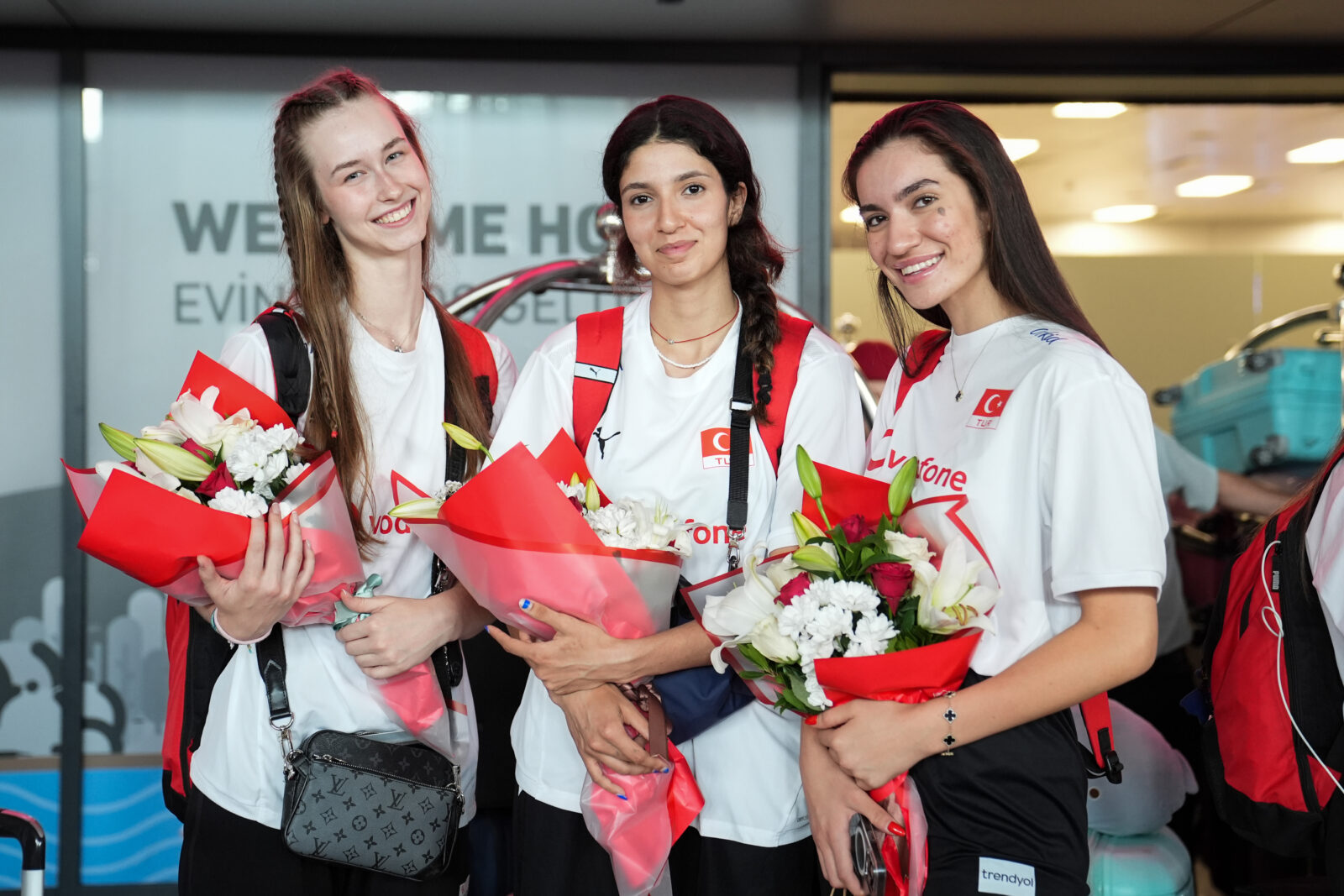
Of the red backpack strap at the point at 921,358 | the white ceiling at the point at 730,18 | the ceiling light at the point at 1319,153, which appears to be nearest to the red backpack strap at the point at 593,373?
the red backpack strap at the point at 921,358

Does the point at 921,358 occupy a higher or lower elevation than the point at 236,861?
higher

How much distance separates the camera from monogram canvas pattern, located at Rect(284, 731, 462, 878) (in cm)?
171

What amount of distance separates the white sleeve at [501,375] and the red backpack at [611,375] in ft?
0.87

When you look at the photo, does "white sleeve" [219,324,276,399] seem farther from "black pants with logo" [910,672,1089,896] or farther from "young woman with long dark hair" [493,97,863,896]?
"black pants with logo" [910,672,1089,896]

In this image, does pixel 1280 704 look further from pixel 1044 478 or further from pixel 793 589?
pixel 793 589

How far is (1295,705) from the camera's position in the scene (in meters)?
1.73

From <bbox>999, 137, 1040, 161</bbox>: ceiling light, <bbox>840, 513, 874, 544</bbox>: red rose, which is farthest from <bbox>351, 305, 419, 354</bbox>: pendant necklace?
<bbox>999, 137, 1040, 161</bbox>: ceiling light

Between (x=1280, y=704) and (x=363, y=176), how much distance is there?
178 centimetres

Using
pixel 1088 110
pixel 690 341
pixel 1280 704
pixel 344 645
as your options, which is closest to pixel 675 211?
pixel 690 341

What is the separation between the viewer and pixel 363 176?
200cm

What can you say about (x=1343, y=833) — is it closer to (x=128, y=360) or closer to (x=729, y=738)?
(x=729, y=738)

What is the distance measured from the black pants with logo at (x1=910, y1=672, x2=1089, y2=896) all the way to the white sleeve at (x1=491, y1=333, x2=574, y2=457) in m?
0.82

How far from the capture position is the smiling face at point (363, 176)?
1986mm

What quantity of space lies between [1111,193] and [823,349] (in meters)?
3.92
